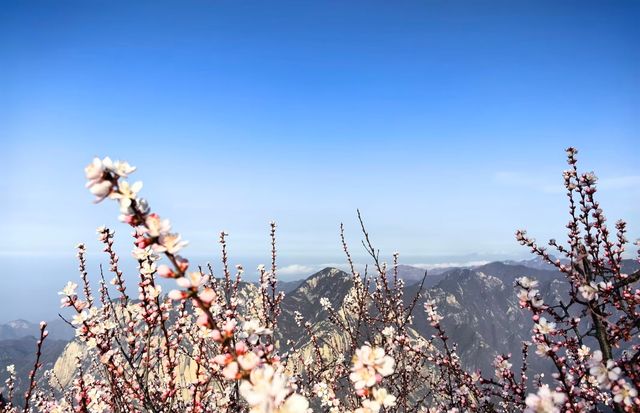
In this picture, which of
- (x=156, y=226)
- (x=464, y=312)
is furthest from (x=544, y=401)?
(x=464, y=312)

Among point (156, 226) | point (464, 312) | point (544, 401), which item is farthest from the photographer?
point (464, 312)

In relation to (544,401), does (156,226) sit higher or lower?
higher

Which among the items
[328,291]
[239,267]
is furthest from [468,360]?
[239,267]

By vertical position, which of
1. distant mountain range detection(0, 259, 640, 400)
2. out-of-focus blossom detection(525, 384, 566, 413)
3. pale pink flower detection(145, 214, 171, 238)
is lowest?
distant mountain range detection(0, 259, 640, 400)

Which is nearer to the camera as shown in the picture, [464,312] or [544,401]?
[544,401]

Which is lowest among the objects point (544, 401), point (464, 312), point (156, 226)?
point (464, 312)

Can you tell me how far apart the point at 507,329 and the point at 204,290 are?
8232 inches

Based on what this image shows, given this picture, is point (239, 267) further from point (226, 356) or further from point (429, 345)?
point (226, 356)

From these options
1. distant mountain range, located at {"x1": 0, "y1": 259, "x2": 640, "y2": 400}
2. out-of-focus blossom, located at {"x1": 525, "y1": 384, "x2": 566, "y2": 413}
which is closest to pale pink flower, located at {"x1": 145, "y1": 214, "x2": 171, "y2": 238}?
out-of-focus blossom, located at {"x1": 525, "y1": 384, "x2": 566, "y2": 413}

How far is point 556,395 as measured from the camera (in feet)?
7.75

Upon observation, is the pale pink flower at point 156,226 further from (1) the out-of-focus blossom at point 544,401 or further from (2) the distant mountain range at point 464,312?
(2) the distant mountain range at point 464,312

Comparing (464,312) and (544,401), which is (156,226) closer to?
(544,401)

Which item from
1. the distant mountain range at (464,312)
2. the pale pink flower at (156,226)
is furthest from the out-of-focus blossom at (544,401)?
the distant mountain range at (464,312)

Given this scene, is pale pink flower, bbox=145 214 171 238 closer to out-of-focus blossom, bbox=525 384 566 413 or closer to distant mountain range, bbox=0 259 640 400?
out-of-focus blossom, bbox=525 384 566 413
